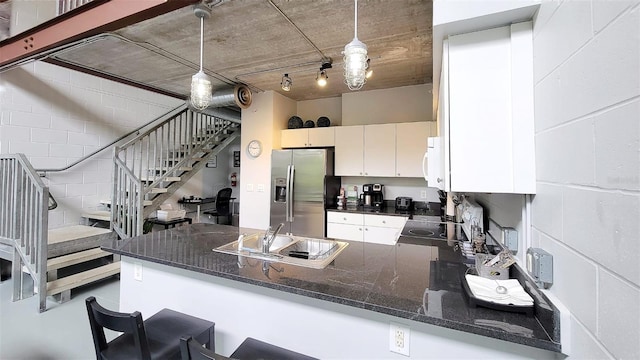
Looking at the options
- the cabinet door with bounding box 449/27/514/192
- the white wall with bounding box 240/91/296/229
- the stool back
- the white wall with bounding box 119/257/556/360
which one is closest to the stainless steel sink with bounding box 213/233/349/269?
the white wall with bounding box 119/257/556/360

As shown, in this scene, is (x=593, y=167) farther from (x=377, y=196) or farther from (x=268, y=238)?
(x=377, y=196)

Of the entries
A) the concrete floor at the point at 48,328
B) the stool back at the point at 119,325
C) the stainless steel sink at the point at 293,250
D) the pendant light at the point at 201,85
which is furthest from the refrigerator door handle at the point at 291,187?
the stool back at the point at 119,325

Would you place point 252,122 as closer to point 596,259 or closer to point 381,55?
point 381,55

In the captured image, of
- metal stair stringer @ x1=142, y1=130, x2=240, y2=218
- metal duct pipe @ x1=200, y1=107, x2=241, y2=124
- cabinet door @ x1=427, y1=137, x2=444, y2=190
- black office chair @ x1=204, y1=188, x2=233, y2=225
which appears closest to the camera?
cabinet door @ x1=427, y1=137, x2=444, y2=190

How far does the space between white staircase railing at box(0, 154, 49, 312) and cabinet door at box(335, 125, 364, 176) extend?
11.4ft

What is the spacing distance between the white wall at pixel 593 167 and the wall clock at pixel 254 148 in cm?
397

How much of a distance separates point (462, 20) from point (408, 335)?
1380 mm

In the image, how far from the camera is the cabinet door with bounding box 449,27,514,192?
3.87 feet

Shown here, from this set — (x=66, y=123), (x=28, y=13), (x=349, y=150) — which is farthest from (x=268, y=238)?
(x=28, y=13)

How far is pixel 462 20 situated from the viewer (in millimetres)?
1173

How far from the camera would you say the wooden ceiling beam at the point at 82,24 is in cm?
198

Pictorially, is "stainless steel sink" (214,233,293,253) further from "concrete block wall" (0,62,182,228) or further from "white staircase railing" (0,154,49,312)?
"concrete block wall" (0,62,182,228)

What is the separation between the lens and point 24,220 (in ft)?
9.53

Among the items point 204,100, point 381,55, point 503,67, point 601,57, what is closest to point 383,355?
point 601,57
